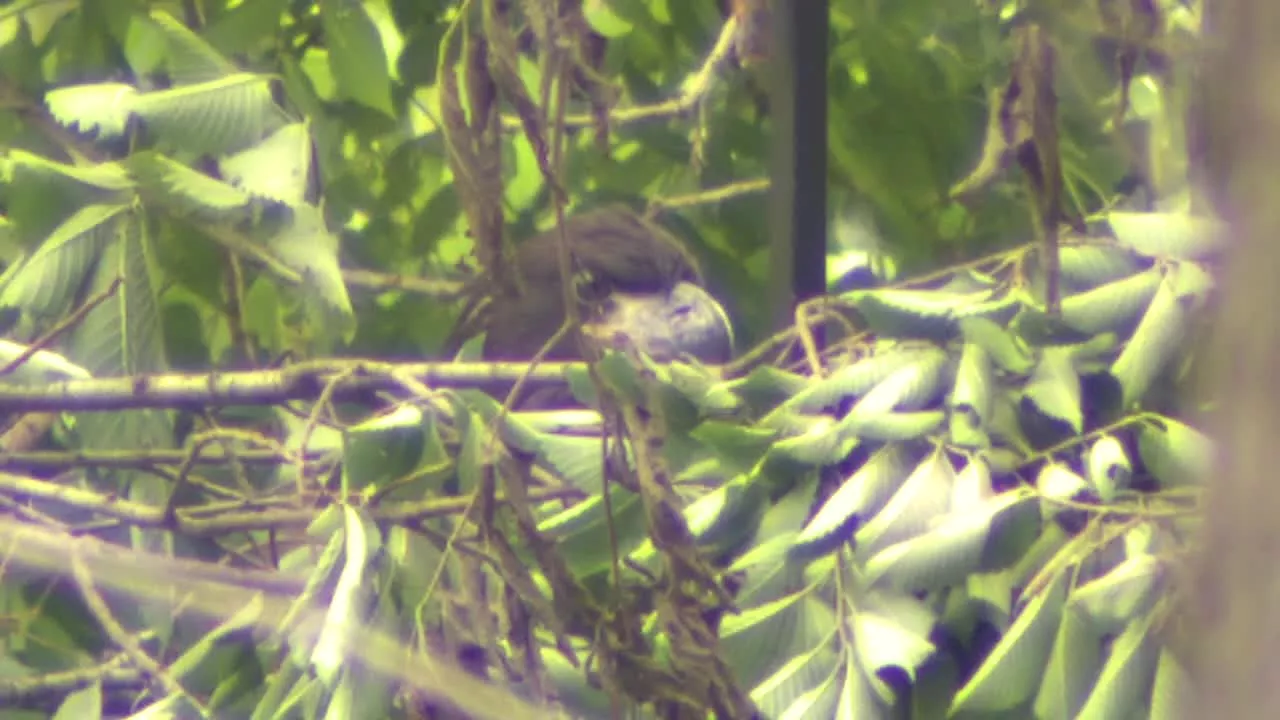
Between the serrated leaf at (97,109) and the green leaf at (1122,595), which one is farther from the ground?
the serrated leaf at (97,109)

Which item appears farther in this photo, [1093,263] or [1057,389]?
[1093,263]

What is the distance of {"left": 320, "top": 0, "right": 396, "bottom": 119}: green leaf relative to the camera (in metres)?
1.45

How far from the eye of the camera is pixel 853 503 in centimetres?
94

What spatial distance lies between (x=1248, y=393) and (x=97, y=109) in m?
0.91

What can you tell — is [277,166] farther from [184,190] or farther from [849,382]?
[849,382]

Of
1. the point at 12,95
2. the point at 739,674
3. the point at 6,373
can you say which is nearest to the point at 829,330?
the point at 739,674

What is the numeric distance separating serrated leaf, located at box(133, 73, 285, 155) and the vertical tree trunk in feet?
2.80

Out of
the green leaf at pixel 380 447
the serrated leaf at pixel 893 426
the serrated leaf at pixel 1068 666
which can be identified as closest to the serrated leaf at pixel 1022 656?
the serrated leaf at pixel 1068 666

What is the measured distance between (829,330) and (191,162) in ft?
1.55

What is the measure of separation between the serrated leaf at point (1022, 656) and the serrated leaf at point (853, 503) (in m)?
0.10

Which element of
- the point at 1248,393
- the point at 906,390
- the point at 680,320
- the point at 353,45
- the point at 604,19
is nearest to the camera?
the point at 1248,393

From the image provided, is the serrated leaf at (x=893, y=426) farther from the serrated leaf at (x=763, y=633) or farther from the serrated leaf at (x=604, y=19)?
the serrated leaf at (x=604, y=19)

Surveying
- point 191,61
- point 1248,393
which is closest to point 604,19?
point 191,61

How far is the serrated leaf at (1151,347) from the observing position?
3.09ft
